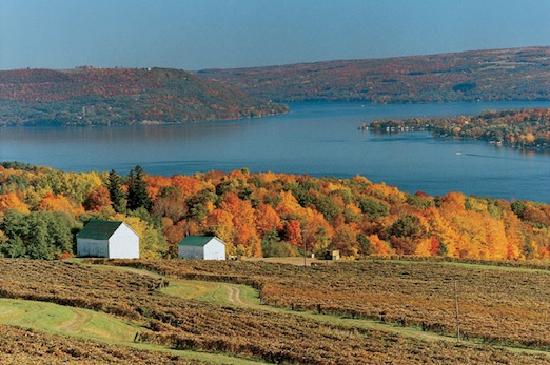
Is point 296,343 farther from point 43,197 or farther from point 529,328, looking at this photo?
point 43,197

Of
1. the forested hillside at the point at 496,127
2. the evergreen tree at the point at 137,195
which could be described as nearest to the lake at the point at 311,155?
the forested hillside at the point at 496,127

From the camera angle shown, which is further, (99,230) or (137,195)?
(137,195)

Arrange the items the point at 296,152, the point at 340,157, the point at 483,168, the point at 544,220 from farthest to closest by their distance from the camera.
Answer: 1. the point at 296,152
2. the point at 340,157
3. the point at 483,168
4. the point at 544,220

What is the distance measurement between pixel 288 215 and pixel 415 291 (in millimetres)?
28273

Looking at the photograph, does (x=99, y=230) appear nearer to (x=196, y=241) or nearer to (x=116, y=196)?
(x=196, y=241)

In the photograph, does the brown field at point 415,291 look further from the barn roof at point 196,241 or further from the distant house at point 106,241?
the barn roof at point 196,241

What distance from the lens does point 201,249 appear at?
136ft

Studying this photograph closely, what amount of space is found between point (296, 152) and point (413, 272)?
93472mm

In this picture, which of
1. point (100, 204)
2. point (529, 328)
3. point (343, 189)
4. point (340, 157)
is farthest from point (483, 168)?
point (529, 328)

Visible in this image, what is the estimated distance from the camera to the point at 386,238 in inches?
2151

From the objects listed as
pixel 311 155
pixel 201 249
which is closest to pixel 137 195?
pixel 201 249

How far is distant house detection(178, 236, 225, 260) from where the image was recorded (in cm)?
4159

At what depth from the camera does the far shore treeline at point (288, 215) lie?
51719 millimetres

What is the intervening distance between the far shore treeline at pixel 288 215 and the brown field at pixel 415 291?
936cm
